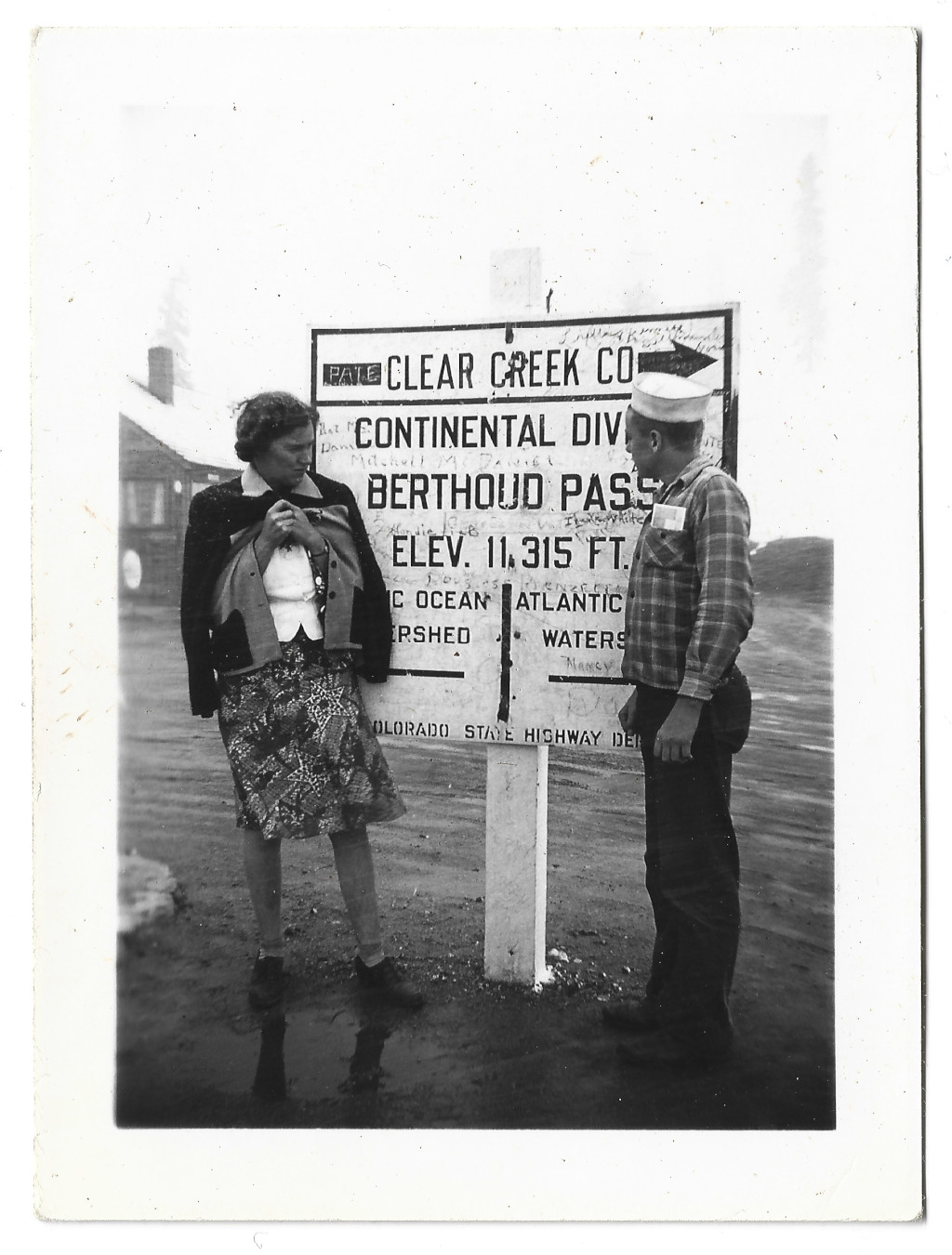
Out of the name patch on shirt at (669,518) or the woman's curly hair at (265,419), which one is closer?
the name patch on shirt at (669,518)

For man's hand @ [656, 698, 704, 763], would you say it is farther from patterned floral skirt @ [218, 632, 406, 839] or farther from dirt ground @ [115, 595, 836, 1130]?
patterned floral skirt @ [218, 632, 406, 839]

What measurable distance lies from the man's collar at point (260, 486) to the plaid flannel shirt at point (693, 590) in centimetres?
69

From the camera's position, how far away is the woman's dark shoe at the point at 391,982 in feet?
6.13

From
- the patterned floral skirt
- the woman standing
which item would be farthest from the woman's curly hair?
the patterned floral skirt

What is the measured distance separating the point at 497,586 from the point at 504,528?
4.8 inches

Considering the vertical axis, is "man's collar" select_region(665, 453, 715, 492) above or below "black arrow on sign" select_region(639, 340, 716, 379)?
below

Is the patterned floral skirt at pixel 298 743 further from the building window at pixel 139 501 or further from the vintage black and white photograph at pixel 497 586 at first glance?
the building window at pixel 139 501

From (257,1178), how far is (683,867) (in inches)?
42.6

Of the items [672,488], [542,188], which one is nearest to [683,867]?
[672,488]

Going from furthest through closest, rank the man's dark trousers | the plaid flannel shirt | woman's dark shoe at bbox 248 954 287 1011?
woman's dark shoe at bbox 248 954 287 1011 → the man's dark trousers → the plaid flannel shirt

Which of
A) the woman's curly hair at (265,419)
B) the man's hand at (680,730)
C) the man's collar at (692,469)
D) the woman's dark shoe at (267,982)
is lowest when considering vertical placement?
the woman's dark shoe at (267,982)

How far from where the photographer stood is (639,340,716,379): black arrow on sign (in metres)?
1.77

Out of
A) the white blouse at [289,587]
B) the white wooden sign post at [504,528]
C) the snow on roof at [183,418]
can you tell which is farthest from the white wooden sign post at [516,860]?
the snow on roof at [183,418]

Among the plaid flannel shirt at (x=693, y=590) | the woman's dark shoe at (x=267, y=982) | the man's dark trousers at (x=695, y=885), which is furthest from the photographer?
the woman's dark shoe at (x=267, y=982)
